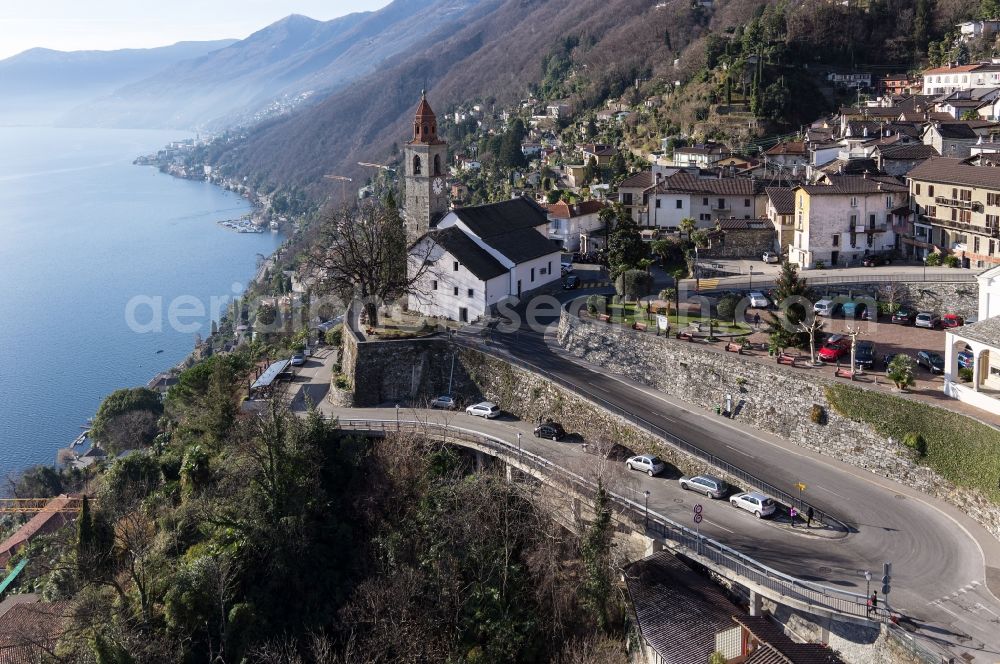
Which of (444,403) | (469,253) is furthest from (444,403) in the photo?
(469,253)

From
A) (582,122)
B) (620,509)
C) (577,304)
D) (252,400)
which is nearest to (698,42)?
(582,122)

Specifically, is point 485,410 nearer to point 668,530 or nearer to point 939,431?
point 668,530

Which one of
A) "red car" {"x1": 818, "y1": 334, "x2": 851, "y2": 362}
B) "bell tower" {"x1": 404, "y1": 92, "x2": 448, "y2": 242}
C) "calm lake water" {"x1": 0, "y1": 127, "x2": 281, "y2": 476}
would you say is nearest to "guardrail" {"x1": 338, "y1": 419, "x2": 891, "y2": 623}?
"red car" {"x1": 818, "y1": 334, "x2": 851, "y2": 362}

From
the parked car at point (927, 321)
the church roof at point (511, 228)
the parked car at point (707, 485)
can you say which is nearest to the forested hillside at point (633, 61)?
the church roof at point (511, 228)

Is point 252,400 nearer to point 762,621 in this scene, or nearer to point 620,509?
point 620,509

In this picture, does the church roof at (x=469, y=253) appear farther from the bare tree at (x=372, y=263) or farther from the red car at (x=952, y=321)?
the red car at (x=952, y=321)
